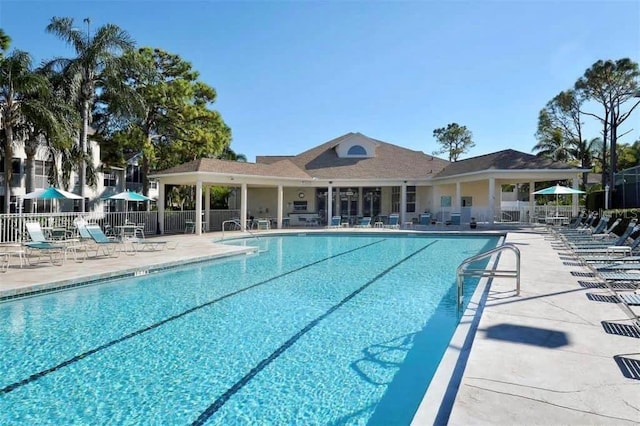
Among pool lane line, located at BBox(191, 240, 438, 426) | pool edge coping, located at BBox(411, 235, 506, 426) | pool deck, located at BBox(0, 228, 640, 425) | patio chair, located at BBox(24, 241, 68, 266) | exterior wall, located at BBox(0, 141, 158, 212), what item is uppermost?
exterior wall, located at BBox(0, 141, 158, 212)

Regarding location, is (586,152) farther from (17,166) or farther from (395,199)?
(17,166)

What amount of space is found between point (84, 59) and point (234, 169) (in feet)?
29.4

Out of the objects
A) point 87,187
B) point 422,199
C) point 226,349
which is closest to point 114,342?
point 226,349

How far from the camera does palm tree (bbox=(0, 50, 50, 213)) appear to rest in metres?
17.1

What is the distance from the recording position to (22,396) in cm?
438

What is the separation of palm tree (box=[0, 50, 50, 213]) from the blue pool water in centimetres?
1182

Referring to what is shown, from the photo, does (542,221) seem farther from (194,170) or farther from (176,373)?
(176,373)

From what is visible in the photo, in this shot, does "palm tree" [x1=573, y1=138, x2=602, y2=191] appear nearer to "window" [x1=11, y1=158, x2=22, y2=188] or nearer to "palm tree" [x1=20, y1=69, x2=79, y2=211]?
"palm tree" [x1=20, y1=69, x2=79, y2=211]

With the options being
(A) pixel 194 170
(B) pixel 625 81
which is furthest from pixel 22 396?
(B) pixel 625 81

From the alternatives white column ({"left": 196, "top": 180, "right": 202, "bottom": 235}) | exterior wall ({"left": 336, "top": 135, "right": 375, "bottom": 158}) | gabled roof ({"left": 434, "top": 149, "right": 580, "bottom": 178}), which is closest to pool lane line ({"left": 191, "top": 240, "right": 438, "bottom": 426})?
white column ({"left": 196, "top": 180, "right": 202, "bottom": 235})

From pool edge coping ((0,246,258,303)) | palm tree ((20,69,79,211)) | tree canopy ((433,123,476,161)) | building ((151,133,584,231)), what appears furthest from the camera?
tree canopy ((433,123,476,161))

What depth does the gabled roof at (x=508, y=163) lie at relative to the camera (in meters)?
23.0

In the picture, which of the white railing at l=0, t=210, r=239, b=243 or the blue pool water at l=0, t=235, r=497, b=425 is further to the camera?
the white railing at l=0, t=210, r=239, b=243

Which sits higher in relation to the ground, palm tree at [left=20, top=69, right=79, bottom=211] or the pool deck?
palm tree at [left=20, top=69, right=79, bottom=211]
